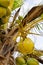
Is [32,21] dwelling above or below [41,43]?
above

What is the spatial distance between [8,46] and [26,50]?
4cm

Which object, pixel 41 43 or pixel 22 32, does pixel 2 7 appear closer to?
pixel 22 32

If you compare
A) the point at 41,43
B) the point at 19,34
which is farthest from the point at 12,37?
the point at 41,43

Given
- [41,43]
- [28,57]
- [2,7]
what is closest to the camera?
[2,7]

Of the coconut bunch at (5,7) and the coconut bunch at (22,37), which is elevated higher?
the coconut bunch at (5,7)

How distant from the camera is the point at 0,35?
38cm

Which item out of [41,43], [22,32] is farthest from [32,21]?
[41,43]

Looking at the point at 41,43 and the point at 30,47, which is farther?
the point at 41,43

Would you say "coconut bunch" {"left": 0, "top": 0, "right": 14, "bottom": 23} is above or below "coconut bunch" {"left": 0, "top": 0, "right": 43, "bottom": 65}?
above

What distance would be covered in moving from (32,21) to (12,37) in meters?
0.05

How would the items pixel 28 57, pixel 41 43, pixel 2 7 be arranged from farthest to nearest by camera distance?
pixel 41 43
pixel 28 57
pixel 2 7

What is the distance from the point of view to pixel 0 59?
35cm

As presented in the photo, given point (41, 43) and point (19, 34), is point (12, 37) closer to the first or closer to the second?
point (19, 34)

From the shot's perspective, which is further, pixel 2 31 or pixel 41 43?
pixel 41 43
